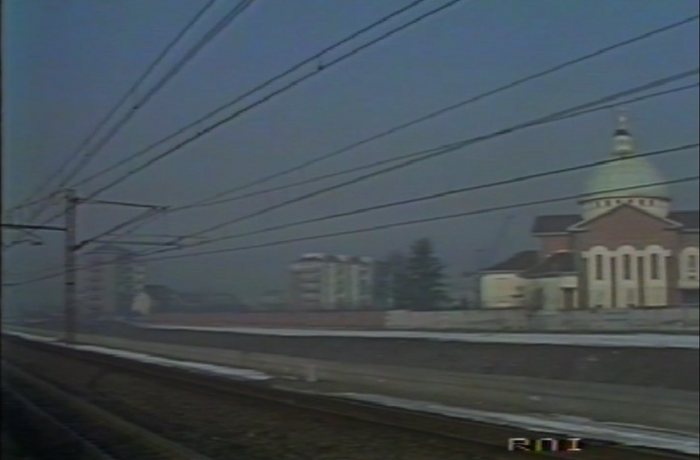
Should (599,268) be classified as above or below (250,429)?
above

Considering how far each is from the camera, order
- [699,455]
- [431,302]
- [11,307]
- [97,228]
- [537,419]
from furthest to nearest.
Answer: [11,307] → [97,228] → [431,302] → [537,419] → [699,455]

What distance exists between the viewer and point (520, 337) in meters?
5.23

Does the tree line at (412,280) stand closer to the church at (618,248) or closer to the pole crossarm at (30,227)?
the church at (618,248)

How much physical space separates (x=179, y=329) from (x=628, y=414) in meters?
4.05

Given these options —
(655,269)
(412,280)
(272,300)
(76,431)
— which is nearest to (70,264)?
(76,431)

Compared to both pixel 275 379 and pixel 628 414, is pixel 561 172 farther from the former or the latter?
pixel 275 379

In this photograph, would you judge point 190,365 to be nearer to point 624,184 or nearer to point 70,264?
point 70,264

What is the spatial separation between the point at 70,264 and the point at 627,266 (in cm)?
800

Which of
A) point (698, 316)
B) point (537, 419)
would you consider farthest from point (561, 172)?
point (537, 419)

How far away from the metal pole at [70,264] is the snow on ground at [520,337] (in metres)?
3.80

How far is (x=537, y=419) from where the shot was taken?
5.05m

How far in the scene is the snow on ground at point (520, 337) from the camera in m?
4.32

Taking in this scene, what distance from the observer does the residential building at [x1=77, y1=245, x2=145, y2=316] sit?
923cm

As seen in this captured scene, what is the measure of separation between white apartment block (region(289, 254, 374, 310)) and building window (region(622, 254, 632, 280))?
2146mm
